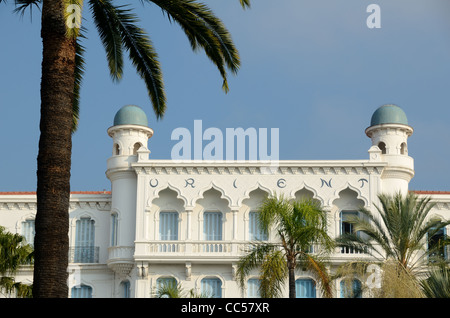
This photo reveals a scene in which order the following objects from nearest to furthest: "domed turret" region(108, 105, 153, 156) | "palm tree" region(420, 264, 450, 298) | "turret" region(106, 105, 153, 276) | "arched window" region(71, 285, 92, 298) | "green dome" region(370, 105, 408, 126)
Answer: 1. "palm tree" region(420, 264, 450, 298)
2. "turret" region(106, 105, 153, 276)
3. "arched window" region(71, 285, 92, 298)
4. "green dome" region(370, 105, 408, 126)
5. "domed turret" region(108, 105, 153, 156)

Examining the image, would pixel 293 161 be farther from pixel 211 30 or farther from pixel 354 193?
pixel 211 30

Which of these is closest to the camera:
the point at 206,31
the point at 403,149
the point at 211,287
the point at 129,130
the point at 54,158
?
the point at 54,158

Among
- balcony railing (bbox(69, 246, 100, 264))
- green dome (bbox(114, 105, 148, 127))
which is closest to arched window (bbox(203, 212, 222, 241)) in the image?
balcony railing (bbox(69, 246, 100, 264))

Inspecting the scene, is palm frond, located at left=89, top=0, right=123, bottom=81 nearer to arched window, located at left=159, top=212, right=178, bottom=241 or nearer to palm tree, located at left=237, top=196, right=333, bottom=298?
palm tree, located at left=237, top=196, right=333, bottom=298

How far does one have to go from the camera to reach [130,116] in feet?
140

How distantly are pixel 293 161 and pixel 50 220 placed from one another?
25.4 metres

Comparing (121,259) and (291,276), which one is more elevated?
(121,259)

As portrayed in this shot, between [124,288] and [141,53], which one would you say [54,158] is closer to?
[141,53]

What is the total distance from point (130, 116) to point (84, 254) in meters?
7.20

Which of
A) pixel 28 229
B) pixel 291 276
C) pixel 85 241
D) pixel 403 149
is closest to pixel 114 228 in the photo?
pixel 85 241

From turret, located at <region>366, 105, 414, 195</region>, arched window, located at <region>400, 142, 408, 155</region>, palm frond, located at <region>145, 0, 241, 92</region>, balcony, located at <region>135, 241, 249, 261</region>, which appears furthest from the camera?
arched window, located at <region>400, 142, 408, 155</region>

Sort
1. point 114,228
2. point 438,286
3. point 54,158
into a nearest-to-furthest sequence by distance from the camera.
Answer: point 54,158
point 438,286
point 114,228

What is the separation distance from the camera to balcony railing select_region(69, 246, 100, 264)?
139ft

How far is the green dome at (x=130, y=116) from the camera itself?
4275cm
